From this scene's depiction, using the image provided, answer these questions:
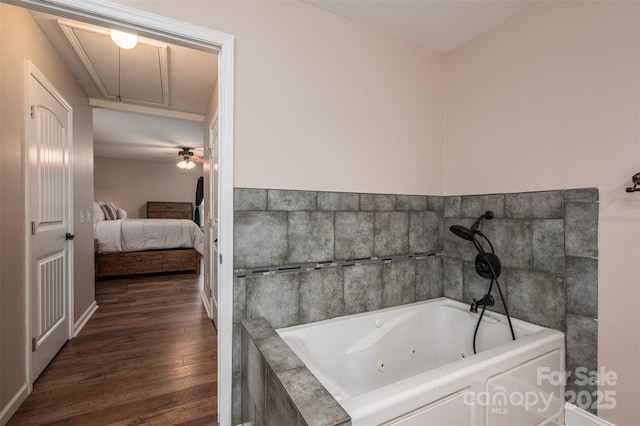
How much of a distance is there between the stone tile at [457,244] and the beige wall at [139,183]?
7.84 metres

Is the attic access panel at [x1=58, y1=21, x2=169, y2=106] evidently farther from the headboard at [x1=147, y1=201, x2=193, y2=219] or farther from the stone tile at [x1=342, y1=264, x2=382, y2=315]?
the headboard at [x1=147, y1=201, x2=193, y2=219]

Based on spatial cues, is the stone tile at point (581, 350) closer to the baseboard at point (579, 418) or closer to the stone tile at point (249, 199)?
the baseboard at point (579, 418)

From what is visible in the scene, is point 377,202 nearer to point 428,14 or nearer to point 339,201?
point 339,201

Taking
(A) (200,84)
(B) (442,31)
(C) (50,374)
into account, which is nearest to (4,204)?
(C) (50,374)

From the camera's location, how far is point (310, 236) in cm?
180

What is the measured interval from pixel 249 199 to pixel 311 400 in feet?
3.41

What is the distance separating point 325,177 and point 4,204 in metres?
1.83

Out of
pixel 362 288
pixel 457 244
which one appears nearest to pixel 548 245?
pixel 457 244

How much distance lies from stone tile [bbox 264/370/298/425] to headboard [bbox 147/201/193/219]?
817 cm

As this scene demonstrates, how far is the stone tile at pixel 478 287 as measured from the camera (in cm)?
196

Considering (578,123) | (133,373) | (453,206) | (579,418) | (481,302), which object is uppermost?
(578,123)

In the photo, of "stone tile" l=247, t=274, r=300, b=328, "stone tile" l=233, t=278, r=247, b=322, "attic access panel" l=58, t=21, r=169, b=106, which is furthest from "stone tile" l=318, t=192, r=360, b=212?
"attic access panel" l=58, t=21, r=169, b=106

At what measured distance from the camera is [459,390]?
1181mm

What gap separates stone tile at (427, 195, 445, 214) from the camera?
2289 mm
